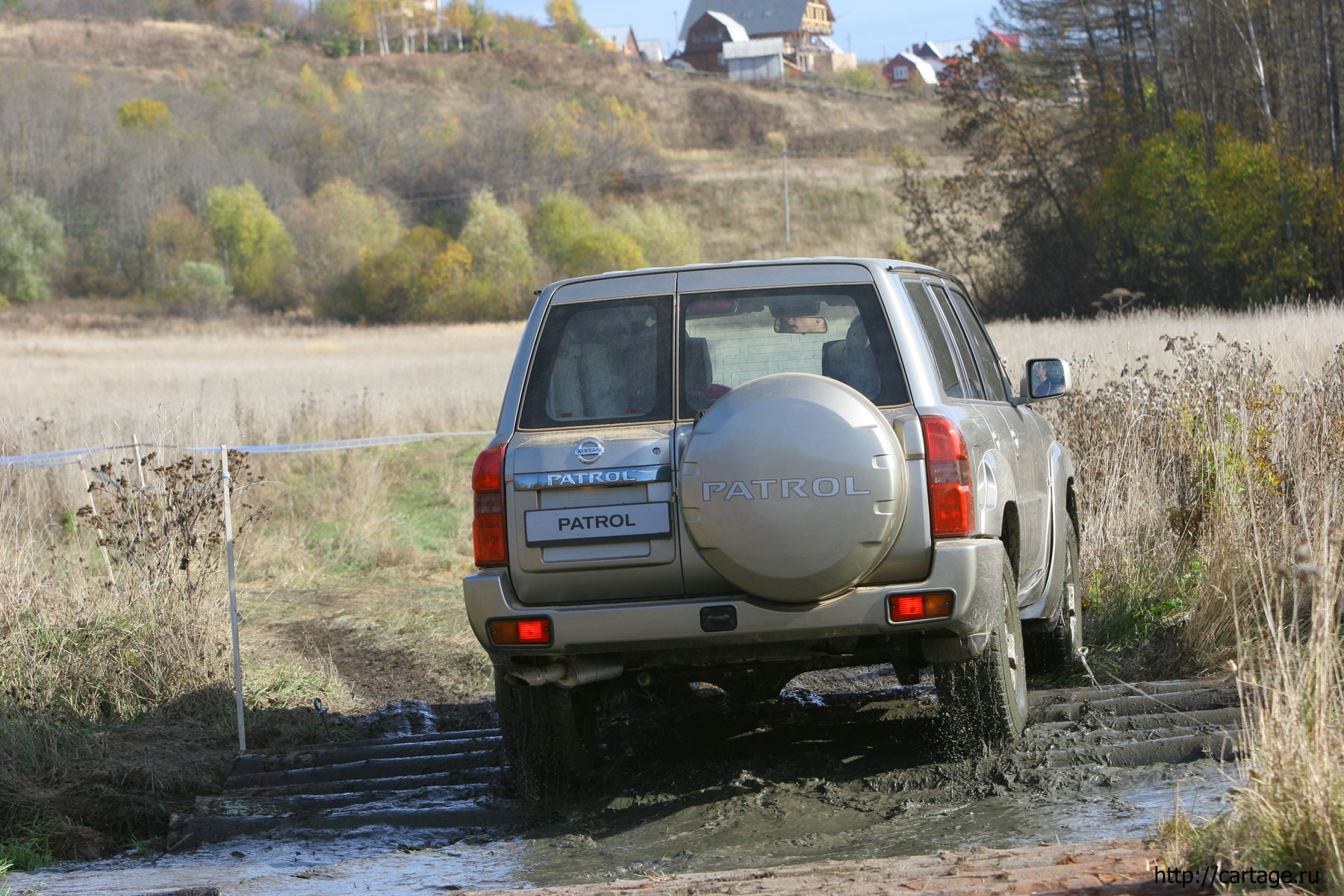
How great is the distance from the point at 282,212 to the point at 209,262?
8897 mm

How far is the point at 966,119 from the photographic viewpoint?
43281 millimetres

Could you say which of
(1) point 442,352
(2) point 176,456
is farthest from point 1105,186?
(2) point 176,456

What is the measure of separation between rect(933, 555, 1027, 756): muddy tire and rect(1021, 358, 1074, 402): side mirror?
49.9 inches

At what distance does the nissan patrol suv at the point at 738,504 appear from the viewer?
4.11 metres

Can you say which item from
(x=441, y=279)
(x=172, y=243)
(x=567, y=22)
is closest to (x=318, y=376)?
(x=441, y=279)

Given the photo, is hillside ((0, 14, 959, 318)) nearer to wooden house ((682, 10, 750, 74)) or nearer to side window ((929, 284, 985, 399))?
wooden house ((682, 10, 750, 74))

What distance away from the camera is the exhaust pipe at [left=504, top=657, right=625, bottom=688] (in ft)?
14.8

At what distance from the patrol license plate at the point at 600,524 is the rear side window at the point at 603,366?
0.39 meters

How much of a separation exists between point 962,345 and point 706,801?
7.45 feet

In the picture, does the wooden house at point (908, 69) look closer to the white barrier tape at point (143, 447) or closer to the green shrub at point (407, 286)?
the green shrub at point (407, 286)

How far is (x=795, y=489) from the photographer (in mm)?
4062

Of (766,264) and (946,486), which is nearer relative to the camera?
(946,486)

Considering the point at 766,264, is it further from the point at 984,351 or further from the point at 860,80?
the point at 860,80

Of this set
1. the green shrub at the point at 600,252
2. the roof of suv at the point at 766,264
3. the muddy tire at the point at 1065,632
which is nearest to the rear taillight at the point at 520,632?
the roof of suv at the point at 766,264
